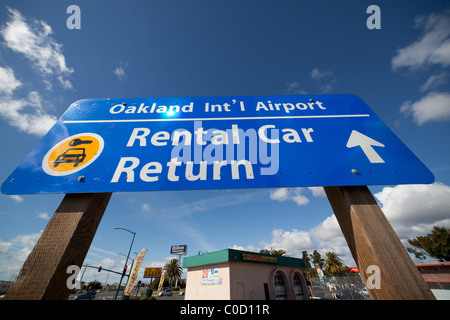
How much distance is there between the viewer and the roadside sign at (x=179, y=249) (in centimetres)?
6056

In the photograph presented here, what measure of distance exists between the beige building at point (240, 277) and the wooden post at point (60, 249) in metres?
16.3

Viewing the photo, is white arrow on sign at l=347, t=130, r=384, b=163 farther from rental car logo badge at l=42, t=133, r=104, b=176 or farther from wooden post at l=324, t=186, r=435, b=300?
rental car logo badge at l=42, t=133, r=104, b=176

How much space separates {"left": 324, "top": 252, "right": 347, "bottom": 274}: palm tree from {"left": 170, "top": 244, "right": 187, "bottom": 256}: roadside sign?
141ft

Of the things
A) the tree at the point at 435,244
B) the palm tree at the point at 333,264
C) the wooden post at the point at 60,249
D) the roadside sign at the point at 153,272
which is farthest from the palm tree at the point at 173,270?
the wooden post at the point at 60,249

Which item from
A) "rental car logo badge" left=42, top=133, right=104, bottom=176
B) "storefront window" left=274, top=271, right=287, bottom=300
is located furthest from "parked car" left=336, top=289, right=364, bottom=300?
"rental car logo badge" left=42, top=133, right=104, bottom=176

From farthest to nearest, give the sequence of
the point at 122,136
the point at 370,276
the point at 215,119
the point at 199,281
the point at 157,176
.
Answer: the point at 199,281 < the point at 215,119 < the point at 122,136 < the point at 157,176 < the point at 370,276

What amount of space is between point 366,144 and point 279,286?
22424mm

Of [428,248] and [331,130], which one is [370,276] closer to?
[331,130]

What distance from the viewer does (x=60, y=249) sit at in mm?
1232

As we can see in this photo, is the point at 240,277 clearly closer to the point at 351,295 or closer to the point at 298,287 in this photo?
the point at 298,287

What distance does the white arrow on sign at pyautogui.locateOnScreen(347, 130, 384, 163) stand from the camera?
1.65 metres
